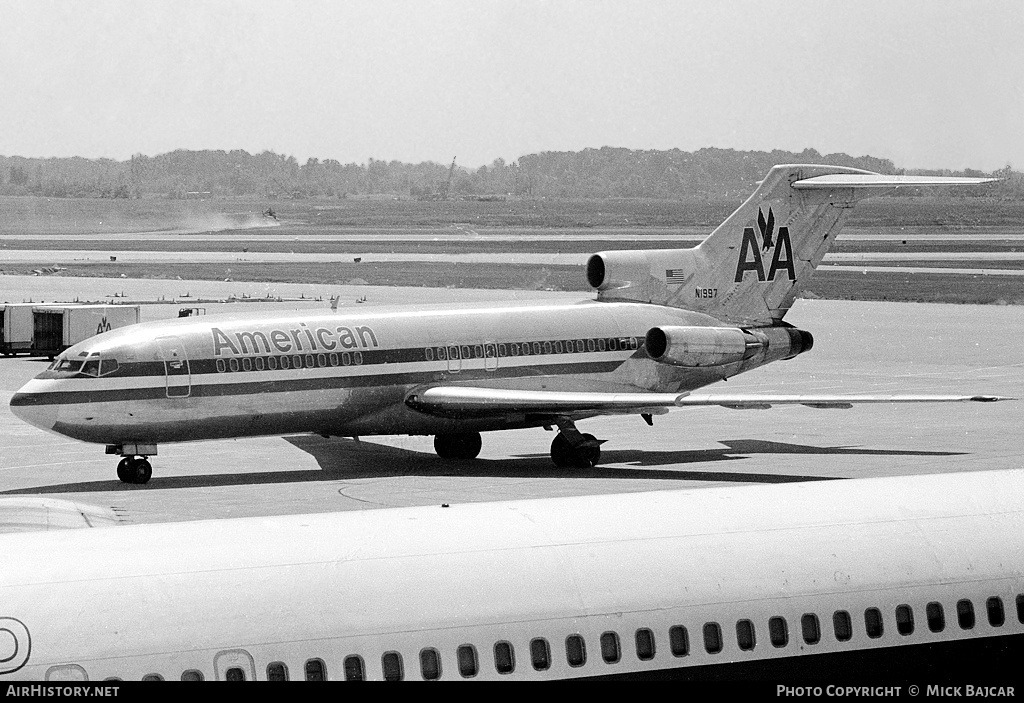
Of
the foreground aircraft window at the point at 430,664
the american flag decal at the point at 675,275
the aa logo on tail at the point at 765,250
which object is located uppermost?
the aa logo on tail at the point at 765,250

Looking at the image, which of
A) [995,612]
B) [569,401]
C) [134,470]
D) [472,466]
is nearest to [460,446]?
[472,466]

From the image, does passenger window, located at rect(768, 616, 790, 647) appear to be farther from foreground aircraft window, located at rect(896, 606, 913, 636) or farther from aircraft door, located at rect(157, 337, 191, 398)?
aircraft door, located at rect(157, 337, 191, 398)

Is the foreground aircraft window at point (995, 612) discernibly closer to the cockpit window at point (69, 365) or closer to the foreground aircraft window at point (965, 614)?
the foreground aircraft window at point (965, 614)

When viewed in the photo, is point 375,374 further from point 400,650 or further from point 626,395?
point 400,650

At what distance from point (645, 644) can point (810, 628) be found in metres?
1.19

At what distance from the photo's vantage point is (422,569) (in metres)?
9.11

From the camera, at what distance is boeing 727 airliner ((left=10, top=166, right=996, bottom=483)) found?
81.6 ft

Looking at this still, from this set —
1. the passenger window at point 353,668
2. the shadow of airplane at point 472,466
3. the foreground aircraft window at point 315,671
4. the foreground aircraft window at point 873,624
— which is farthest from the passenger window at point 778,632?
the shadow of airplane at point 472,466

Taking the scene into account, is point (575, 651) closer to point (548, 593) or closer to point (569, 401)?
point (548, 593)

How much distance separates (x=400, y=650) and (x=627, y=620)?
1468 millimetres

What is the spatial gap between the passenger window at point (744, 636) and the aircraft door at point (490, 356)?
18931 mm

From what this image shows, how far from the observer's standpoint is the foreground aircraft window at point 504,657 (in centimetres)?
882

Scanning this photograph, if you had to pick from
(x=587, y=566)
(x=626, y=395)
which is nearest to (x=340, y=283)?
(x=626, y=395)

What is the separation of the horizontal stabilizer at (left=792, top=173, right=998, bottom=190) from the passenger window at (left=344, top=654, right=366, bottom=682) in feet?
74.4
